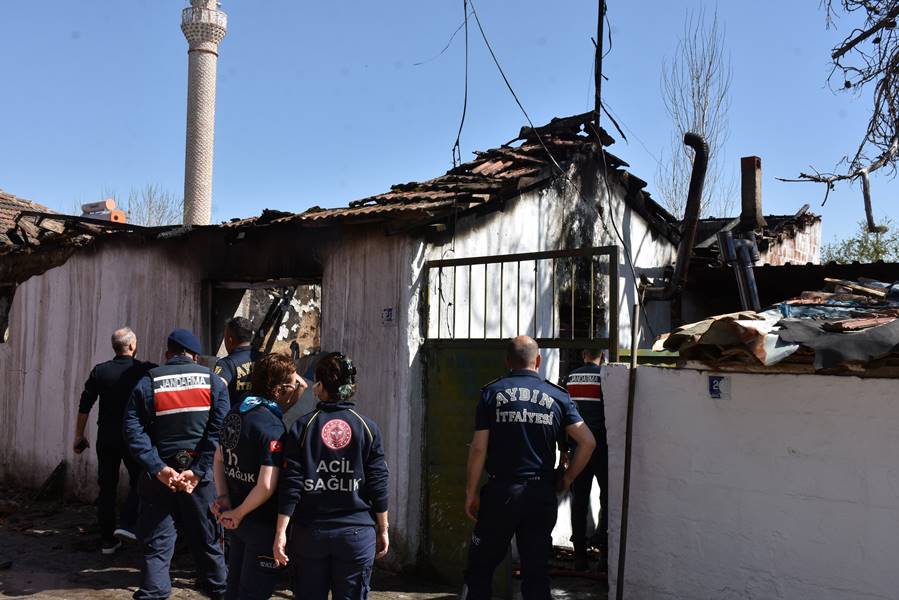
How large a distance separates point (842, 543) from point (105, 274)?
8.11 m

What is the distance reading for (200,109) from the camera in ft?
104

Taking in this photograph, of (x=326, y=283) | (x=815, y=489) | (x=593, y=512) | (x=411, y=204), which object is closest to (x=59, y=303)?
(x=326, y=283)

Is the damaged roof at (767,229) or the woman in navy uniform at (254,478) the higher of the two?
the damaged roof at (767,229)

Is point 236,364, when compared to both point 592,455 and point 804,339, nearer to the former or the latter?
point 592,455

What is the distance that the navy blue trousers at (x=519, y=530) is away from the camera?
4855mm

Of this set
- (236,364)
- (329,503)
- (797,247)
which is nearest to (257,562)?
(329,503)

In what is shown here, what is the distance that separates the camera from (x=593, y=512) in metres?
8.02

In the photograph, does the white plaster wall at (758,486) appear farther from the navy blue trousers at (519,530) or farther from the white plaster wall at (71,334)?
the white plaster wall at (71,334)

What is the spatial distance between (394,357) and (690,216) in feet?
11.4

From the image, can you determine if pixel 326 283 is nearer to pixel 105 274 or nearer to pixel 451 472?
pixel 451 472

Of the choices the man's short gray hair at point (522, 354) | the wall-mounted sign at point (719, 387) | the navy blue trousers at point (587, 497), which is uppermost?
the man's short gray hair at point (522, 354)

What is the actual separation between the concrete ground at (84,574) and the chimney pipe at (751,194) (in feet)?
14.3

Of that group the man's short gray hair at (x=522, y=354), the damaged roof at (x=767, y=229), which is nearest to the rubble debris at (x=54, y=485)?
the man's short gray hair at (x=522, y=354)

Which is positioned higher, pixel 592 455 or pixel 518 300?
pixel 518 300
